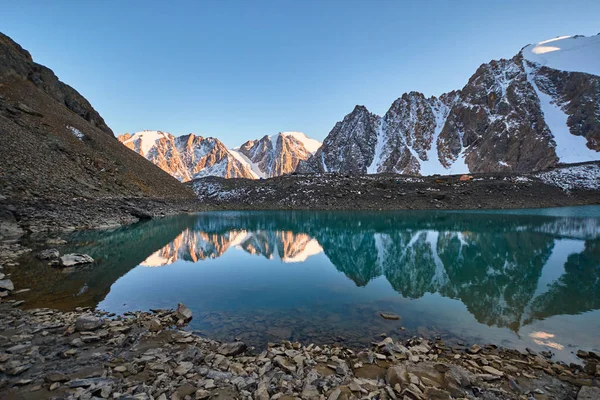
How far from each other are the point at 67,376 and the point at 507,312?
1287cm

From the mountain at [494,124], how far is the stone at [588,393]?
5391 inches

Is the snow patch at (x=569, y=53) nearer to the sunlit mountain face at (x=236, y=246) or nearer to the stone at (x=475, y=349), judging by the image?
the sunlit mountain face at (x=236, y=246)

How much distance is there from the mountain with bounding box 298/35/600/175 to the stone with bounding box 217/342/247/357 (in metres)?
140

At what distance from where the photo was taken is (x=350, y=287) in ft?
45.1

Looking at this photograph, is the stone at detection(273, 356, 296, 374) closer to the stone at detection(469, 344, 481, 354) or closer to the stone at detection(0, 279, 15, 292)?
the stone at detection(469, 344, 481, 354)

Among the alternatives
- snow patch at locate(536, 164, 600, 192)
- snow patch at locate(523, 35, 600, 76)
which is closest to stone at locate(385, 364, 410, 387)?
snow patch at locate(536, 164, 600, 192)

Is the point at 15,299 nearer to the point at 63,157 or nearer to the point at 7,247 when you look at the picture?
the point at 7,247

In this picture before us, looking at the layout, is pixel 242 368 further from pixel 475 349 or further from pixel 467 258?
pixel 467 258

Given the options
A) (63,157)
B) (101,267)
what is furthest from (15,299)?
(63,157)

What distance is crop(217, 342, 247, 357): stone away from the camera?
6961mm

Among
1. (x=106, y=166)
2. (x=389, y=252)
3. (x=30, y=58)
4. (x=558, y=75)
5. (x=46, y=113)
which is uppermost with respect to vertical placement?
(x=558, y=75)

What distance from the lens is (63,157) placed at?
41.8 meters

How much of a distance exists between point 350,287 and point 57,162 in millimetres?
44465

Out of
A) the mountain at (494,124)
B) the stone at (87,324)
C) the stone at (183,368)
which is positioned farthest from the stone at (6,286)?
the mountain at (494,124)
